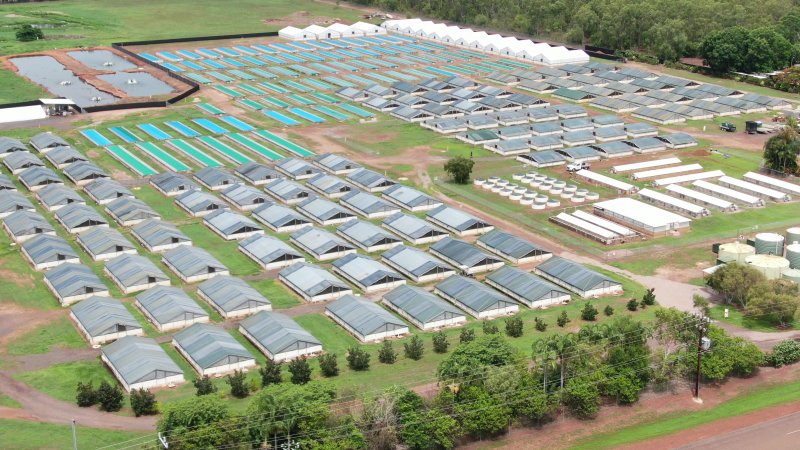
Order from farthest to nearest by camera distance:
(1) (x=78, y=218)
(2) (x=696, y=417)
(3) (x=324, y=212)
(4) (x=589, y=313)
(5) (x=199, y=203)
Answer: (5) (x=199, y=203) → (3) (x=324, y=212) → (1) (x=78, y=218) → (4) (x=589, y=313) → (2) (x=696, y=417)

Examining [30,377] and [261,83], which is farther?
[261,83]

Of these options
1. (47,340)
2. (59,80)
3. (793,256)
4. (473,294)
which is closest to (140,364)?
(47,340)

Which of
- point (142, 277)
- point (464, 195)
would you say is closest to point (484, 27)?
point (464, 195)

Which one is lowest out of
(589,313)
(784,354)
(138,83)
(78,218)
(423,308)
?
(138,83)

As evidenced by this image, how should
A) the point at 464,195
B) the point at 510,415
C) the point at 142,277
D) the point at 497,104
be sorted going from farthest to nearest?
the point at 497,104, the point at 464,195, the point at 142,277, the point at 510,415

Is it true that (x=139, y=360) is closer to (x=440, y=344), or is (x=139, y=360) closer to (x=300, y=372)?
(x=300, y=372)

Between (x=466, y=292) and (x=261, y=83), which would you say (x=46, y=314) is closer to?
(x=466, y=292)

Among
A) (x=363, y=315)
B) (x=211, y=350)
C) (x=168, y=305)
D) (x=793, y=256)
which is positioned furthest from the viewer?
(x=793, y=256)
